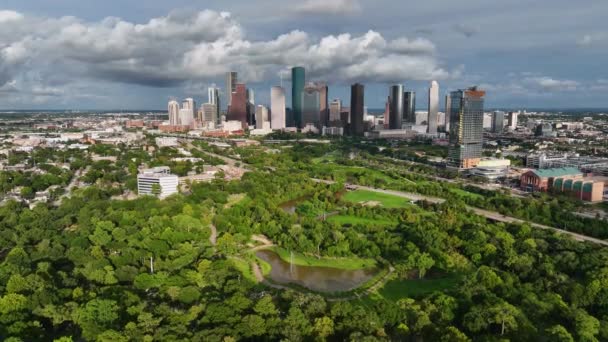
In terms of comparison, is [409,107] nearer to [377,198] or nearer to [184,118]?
[184,118]

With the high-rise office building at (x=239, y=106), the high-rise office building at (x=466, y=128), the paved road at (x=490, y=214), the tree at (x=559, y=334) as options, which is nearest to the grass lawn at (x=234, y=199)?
the paved road at (x=490, y=214)

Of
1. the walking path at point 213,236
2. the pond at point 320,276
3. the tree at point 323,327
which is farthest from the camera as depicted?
the walking path at point 213,236

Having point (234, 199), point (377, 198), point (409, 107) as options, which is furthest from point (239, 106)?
point (377, 198)

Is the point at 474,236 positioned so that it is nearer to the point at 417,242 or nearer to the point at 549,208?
the point at 417,242

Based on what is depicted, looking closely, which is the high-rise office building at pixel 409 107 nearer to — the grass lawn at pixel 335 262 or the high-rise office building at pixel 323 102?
the high-rise office building at pixel 323 102

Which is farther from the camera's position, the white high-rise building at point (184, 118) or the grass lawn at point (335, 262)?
the white high-rise building at point (184, 118)

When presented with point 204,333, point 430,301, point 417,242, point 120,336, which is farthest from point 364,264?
point 120,336
